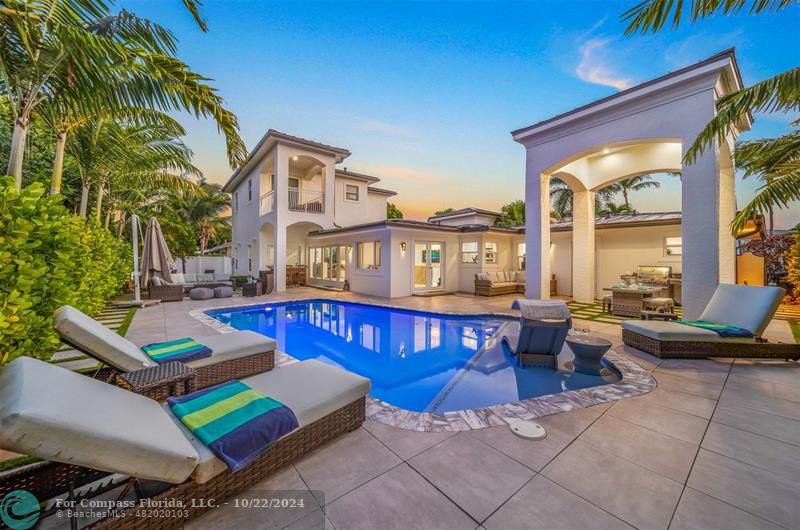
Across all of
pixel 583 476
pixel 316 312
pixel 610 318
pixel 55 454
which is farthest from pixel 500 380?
pixel 316 312

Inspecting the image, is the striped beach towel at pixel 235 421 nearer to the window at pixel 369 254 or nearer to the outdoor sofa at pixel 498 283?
the window at pixel 369 254

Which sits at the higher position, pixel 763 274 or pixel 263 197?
pixel 263 197

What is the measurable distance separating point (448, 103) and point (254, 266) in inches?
530

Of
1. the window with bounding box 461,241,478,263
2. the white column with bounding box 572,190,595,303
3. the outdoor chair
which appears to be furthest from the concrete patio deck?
the window with bounding box 461,241,478,263

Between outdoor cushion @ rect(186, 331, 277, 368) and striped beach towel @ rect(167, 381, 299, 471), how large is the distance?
139cm

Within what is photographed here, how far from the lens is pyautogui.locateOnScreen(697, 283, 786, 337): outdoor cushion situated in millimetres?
4836

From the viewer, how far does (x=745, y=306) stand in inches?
204

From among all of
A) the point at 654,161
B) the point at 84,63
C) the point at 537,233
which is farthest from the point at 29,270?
the point at 654,161

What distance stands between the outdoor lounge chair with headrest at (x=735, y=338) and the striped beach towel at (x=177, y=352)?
6808 mm

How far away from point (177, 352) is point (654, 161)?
1279 cm

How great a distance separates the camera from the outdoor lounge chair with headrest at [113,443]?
1.36 meters

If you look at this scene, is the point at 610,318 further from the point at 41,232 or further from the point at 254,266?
the point at 254,266

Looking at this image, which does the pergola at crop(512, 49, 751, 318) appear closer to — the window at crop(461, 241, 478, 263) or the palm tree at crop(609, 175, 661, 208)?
the window at crop(461, 241, 478, 263)

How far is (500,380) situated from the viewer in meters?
4.86
